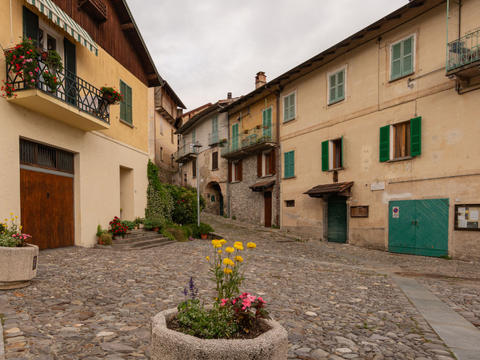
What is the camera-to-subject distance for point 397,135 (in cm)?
1177

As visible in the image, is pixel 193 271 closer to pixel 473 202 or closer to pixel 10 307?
pixel 10 307

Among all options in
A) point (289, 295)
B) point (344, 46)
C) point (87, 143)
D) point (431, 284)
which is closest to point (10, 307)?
point (289, 295)

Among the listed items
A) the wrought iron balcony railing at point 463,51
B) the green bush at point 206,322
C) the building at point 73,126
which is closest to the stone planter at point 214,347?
the green bush at point 206,322

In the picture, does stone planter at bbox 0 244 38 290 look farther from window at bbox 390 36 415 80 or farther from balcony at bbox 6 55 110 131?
window at bbox 390 36 415 80

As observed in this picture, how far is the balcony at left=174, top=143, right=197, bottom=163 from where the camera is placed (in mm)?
28062

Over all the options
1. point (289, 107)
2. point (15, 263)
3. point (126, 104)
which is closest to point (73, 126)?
point (126, 104)

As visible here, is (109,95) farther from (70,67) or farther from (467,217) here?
(467,217)

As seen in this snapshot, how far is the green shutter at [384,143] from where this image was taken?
1180 centimetres

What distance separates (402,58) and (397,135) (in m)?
2.91

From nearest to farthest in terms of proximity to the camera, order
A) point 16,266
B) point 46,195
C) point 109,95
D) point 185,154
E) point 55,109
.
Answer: point 16,266
point 55,109
point 46,195
point 109,95
point 185,154

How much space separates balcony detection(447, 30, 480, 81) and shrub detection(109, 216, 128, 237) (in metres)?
11.8

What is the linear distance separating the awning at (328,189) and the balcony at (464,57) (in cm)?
544

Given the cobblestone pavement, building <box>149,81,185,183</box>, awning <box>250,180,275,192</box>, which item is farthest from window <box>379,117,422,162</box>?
building <box>149,81,185,183</box>

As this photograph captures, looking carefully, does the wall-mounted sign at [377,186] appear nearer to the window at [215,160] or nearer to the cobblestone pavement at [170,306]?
the cobblestone pavement at [170,306]
